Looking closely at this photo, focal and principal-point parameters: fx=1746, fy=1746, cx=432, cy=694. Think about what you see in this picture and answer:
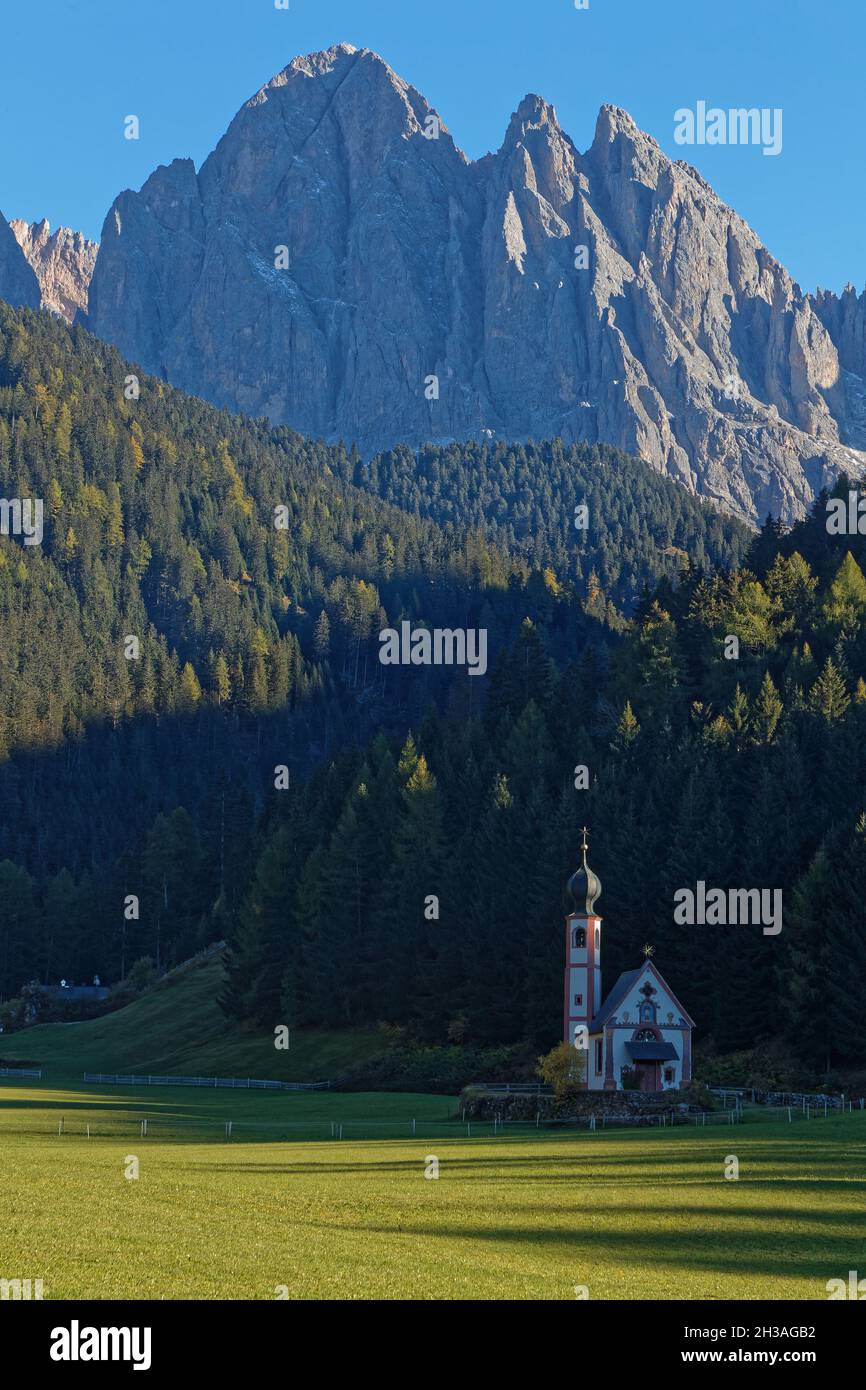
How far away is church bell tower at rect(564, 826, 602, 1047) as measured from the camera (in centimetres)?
8512

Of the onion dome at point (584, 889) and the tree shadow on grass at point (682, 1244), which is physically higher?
the onion dome at point (584, 889)

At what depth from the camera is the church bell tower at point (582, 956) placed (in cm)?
8512

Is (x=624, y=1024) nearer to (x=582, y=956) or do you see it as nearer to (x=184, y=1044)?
(x=582, y=956)

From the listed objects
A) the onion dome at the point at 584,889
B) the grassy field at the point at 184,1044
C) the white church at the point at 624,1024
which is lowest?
the grassy field at the point at 184,1044

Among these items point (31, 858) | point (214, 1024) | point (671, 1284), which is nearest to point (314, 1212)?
point (671, 1284)

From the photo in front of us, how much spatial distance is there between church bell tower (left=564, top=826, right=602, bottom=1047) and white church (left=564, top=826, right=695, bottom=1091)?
5cm

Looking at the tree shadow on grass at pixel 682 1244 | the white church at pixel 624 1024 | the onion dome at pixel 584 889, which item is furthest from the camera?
the onion dome at pixel 584 889

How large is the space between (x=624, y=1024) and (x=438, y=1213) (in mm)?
44066

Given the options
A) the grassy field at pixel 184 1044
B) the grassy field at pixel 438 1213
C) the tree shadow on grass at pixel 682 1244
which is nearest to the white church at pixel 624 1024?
the grassy field at pixel 438 1213

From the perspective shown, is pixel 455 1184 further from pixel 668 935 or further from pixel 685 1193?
pixel 668 935

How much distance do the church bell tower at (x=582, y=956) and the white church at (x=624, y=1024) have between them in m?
0.05

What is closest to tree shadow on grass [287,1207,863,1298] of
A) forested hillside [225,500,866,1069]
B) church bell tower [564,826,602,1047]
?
forested hillside [225,500,866,1069]

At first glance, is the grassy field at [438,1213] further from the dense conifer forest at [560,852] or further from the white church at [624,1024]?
the dense conifer forest at [560,852]

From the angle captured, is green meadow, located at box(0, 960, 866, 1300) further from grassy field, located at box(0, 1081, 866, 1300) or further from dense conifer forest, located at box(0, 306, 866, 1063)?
dense conifer forest, located at box(0, 306, 866, 1063)
